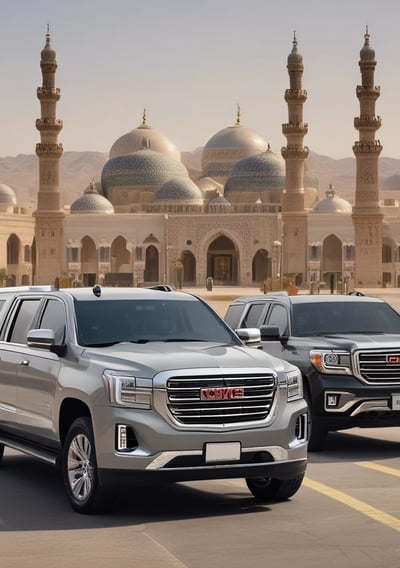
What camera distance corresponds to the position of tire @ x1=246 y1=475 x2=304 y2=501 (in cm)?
728

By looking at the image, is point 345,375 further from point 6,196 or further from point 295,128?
point 6,196

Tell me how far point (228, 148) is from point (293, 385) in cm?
9140

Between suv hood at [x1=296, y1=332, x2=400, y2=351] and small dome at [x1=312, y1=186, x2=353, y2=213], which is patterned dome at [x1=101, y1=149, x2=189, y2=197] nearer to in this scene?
small dome at [x1=312, y1=186, x2=353, y2=213]

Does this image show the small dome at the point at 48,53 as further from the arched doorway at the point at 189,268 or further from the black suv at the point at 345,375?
the black suv at the point at 345,375

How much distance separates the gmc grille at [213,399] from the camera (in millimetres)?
6785

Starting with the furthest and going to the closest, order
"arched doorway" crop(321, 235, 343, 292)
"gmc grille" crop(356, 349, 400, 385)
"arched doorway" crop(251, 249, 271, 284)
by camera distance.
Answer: "arched doorway" crop(251, 249, 271, 284) → "arched doorway" crop(321, 235, 343, 292) → "gmc grille" crop(356, 349, 400, 385)

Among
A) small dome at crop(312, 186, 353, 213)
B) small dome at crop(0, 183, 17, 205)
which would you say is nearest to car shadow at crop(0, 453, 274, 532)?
small dome at crop(312, 186, 353, 213)

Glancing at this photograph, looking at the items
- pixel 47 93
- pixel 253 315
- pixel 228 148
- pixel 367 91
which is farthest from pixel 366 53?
pixel 253 315

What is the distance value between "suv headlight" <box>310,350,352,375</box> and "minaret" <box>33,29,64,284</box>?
5878 centimetres

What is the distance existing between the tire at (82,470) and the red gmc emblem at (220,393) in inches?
28.3

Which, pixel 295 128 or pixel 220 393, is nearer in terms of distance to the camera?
pixel 220 393

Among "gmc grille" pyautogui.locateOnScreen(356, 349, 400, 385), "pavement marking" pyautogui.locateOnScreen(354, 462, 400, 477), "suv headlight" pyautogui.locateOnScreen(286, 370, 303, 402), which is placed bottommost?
"pavement marking" pyautogui.locateOnScreen(354, 462, 400, 477)

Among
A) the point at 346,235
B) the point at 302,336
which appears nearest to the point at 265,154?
the point at 346,235

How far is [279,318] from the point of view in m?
11.2
